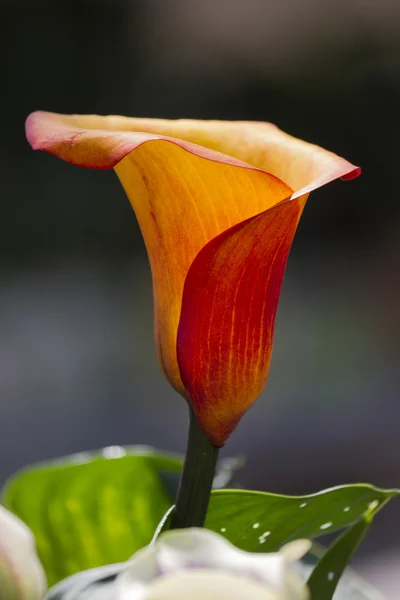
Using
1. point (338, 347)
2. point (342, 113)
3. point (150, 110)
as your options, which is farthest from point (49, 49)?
point (338, 347)

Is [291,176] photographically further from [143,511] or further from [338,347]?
[338,347]

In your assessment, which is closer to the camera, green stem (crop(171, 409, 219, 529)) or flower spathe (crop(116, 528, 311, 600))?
flower spathe (crop(116, 528, 311, 600))

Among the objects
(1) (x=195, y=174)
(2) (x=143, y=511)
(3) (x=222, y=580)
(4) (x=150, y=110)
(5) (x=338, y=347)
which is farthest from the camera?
(4) (x=150, y=110)

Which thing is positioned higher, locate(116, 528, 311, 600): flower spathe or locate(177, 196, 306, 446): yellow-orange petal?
locate(177, 196, 306, 446): yellow-orange petal

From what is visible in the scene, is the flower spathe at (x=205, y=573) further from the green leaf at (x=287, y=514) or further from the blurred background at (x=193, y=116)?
the blurred background at (x=193, y=116)

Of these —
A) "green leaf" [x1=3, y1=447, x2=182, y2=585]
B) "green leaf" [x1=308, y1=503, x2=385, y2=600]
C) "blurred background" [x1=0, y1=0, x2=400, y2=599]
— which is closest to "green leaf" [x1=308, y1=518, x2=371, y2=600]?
"green leaf" [x1=308, y1=503, x2=385, y2=600]

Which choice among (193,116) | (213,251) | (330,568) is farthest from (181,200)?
(193,116)

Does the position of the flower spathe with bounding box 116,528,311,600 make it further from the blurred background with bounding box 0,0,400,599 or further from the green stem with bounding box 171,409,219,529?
the blurred background with bounding box 0,0,400,599
